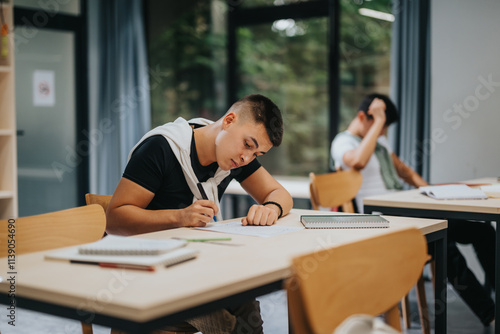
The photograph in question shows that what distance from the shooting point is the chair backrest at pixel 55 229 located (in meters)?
1.54

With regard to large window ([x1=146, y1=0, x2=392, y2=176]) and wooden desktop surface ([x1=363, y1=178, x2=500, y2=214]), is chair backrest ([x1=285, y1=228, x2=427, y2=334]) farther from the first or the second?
large window ([x1=146, y1=0, x2=392, y2=176])

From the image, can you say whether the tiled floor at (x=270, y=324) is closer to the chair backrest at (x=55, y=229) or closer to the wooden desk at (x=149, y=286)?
the chair backrest at (x=55, y=229)

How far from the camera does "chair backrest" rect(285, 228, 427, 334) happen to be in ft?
3.35

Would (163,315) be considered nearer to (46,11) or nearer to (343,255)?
(343,255)

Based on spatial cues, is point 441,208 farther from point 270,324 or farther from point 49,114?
point 49,114

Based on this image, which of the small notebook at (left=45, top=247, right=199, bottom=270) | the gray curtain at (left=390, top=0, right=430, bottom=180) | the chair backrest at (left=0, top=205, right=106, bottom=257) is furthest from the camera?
the gray curtain at (left=390, top=0, right=430, bottom=180)

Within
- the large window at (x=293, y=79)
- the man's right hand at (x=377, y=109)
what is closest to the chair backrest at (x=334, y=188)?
the man's right hand at (x=377, y=109)

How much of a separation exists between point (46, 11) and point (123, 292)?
4.05 meters

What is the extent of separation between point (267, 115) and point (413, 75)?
7.90ft

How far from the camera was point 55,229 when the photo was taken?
1643 mm

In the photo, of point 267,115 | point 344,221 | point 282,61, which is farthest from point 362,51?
point 344,221

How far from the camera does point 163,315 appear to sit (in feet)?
3.35

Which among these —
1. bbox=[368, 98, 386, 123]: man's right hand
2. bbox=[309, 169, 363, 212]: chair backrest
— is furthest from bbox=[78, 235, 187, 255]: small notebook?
bbox=[368, 98, 386, 123]: man's right hand

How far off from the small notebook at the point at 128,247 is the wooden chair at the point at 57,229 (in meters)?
0.26
